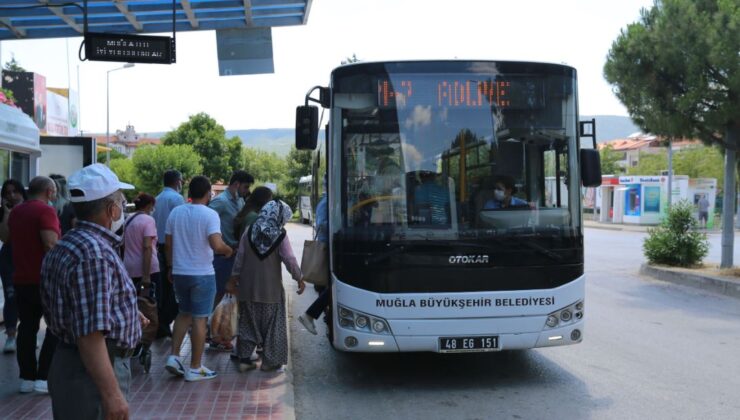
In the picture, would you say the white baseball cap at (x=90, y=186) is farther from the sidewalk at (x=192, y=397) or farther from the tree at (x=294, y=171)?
the tree at (x=294, y=171)

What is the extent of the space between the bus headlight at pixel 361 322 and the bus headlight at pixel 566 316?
1.50 m

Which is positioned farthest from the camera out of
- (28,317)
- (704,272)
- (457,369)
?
(704,272)

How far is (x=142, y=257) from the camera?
6914mm

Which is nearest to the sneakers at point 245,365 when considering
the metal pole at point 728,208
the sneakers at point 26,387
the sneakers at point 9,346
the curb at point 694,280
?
the sneakers at point 26,387

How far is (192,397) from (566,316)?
3.41m

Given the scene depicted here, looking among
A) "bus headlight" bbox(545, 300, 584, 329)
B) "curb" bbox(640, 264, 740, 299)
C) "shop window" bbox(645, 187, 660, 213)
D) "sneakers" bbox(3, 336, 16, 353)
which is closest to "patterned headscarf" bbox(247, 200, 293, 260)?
"bus headlight" bbox(545, 300, 584, 329)

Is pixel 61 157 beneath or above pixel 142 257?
above

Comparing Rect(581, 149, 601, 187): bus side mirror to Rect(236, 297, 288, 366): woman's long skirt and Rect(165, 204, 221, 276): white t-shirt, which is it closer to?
Rect(236, 297, 288, 366): woman's long skirt

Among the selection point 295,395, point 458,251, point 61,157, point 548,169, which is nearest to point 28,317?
point 295,395

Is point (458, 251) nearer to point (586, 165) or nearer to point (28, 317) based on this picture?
point (586, 165)

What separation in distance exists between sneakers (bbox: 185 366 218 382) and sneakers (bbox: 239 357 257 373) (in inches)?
12.1

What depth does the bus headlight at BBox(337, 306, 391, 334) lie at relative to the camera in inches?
251

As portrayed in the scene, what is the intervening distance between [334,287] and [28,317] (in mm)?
2580

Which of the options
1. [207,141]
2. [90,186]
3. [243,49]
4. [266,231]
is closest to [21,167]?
[243,49]
